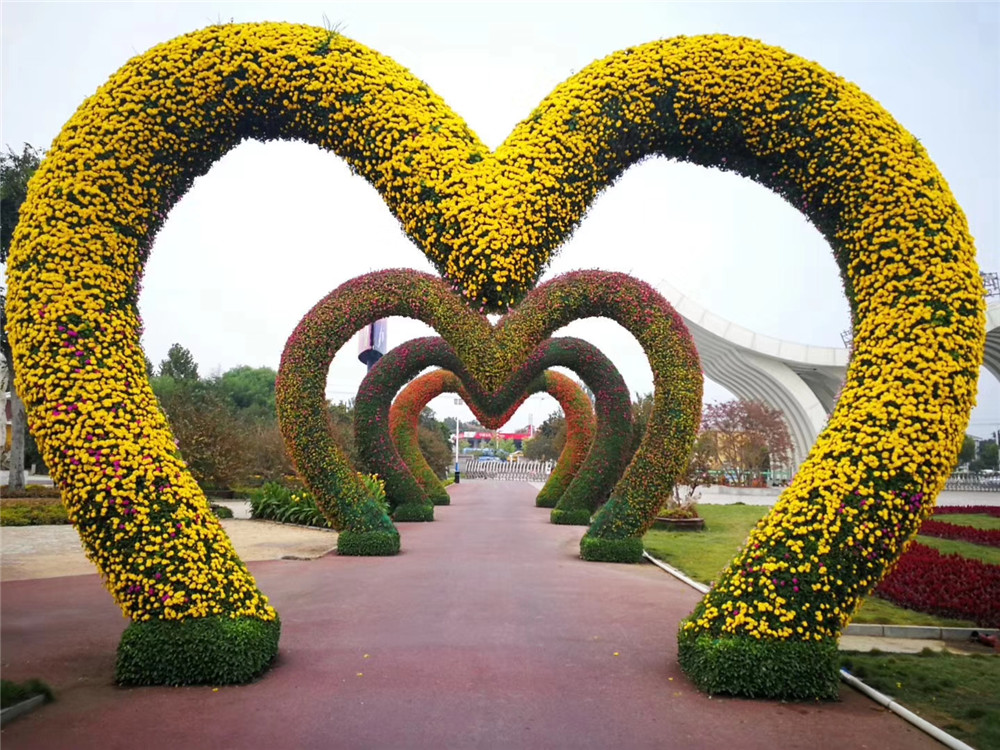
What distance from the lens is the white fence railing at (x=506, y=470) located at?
64375 mm

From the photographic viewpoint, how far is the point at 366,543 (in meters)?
12.7

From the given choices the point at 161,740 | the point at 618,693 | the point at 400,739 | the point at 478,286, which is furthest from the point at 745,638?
the point at 161,740

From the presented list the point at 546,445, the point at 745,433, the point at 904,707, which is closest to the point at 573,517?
the point at 904,707

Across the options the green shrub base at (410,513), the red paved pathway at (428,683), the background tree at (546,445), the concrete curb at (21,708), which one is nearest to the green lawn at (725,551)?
the red paved pathway at (428,683)

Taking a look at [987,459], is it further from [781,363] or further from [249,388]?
[249,388]

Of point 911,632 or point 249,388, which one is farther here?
point 249,388

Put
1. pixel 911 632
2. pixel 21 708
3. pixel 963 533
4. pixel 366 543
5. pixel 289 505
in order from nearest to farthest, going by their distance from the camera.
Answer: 1. pixel 21 708
2. pixel 911 632
3. pixel 366 543
4. pixel 963 533
5. pixel 289 505

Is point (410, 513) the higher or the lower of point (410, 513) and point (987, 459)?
the lower

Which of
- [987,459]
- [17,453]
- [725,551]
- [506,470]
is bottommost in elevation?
[506,470]

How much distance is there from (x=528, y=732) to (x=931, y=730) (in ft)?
8.45

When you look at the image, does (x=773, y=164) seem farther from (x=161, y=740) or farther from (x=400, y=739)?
(x=161, y=740)

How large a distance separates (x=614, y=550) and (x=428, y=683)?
23.6 ft

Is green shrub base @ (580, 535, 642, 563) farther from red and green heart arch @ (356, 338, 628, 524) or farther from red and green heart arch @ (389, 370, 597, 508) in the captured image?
red and green heart arch @ (389, 370, 597, 508)

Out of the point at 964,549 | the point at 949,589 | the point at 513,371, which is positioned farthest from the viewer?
the point at 964,549
